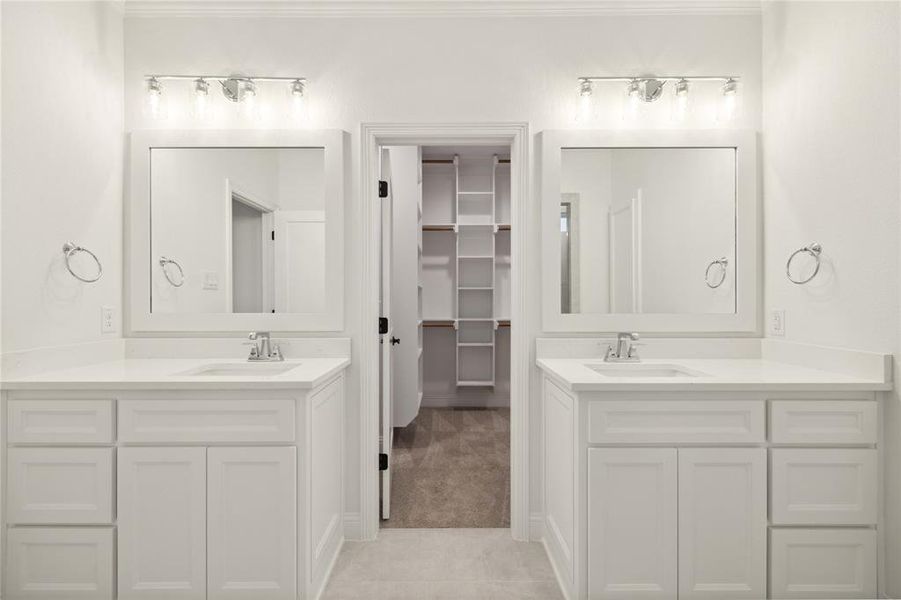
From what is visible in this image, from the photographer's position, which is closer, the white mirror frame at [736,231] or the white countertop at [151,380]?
the white countertop at [151,380]

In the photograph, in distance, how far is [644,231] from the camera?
7.70ft

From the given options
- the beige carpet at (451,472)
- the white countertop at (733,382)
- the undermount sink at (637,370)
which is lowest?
the beige carpet at (451,472)

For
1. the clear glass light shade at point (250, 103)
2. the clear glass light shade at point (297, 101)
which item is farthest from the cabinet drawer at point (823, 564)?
the clear glass light shade at point (250, 103)

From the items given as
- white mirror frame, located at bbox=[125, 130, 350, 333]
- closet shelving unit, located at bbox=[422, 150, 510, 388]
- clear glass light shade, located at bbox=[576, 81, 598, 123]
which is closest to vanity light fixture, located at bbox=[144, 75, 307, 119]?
white mirror frame, located at bbox=[125, 130, 350, 333]

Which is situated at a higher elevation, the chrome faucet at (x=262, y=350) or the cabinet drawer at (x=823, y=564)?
the chrome faucet at (x=262, y=350)

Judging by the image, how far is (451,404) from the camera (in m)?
5.01

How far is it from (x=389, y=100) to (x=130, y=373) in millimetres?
1658

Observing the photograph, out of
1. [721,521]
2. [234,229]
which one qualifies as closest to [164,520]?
[234,229]

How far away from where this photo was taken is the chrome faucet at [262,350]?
2205mm

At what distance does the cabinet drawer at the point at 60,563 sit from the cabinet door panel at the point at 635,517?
5.67 ft

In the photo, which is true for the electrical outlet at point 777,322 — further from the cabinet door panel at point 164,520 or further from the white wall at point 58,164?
the white wall at point 58,164

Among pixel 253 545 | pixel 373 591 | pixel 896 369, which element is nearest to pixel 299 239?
pixel 253 545

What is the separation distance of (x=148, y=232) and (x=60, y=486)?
3.89 ft

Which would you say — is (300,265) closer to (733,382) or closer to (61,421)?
(61,421)
